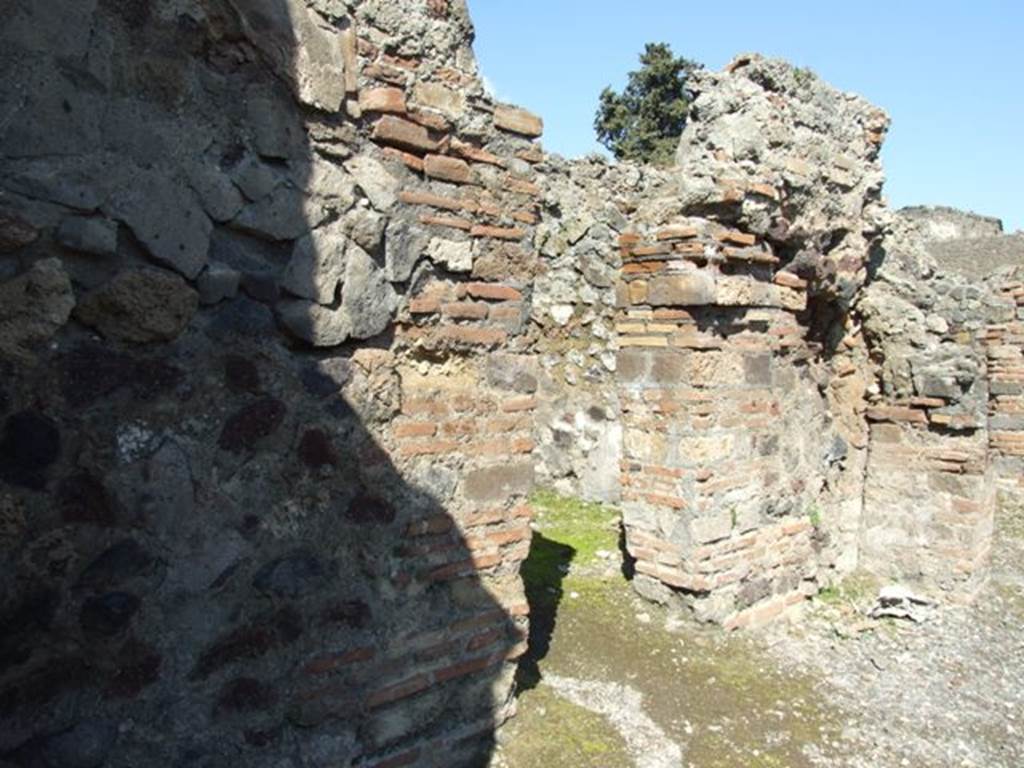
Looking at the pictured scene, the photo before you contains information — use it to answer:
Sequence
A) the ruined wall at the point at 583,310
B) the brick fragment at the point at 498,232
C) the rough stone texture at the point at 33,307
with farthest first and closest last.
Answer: the ruined wall at the point at 583,310 → the brick fragment at the point at 498,232 → the rough stone texture at the point at 33,307

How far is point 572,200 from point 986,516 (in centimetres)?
428

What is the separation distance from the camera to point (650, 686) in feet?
11.9

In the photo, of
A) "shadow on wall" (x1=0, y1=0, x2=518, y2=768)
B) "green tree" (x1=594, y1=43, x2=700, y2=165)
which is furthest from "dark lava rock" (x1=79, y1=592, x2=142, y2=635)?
"green tree" (x1=594, y1=43, x2=700, y2=165)

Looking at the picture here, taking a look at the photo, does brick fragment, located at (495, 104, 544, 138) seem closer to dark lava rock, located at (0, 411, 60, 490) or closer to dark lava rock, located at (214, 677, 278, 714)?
dark lava rock, located at (0, 411, 60, 490)

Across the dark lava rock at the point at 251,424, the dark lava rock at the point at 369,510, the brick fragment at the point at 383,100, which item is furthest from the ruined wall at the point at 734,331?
the dark lava rock at the point at 251,424

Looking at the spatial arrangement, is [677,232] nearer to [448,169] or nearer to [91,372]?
[448,169]

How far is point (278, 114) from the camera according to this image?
2281 millimetres

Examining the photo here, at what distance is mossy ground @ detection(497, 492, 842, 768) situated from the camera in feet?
10.1

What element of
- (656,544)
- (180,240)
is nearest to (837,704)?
(656,544)

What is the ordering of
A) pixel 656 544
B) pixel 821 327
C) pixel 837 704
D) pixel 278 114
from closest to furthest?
1. pixel 278 114
2. pixel 837 704
3. pixel 656 544
4. pixel 821 327

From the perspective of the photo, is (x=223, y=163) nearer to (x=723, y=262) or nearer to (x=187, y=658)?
(x=187, y=658)

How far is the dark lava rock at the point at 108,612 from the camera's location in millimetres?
1975

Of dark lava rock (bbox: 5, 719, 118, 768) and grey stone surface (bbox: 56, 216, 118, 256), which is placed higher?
grey stone surface (bbox: 56, 216, 118, 256)

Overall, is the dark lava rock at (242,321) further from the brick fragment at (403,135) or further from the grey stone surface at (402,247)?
the brick fragment at (403,135)
